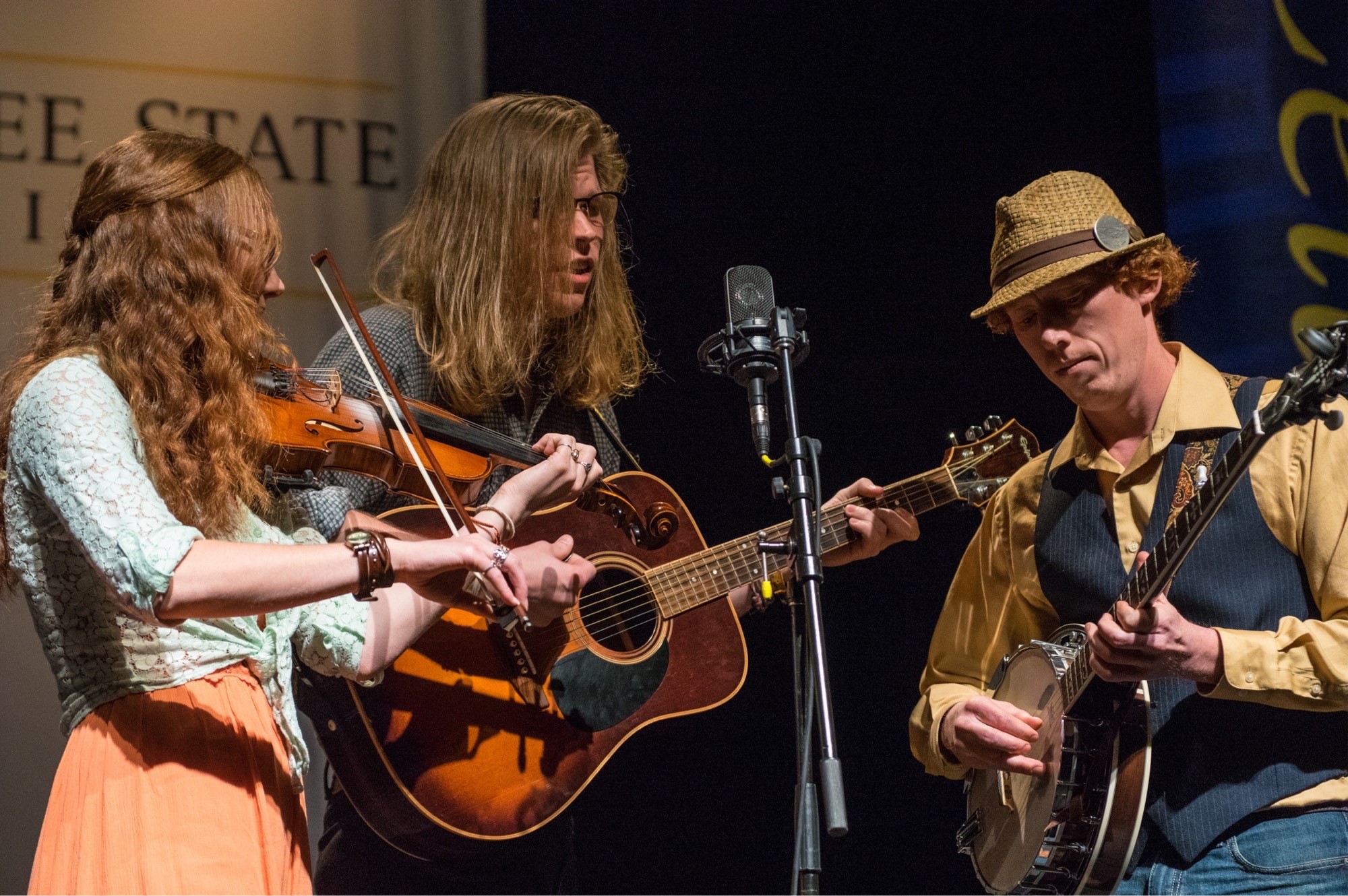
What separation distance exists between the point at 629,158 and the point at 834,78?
0.70m

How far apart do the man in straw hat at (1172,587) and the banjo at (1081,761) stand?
43 millimetres

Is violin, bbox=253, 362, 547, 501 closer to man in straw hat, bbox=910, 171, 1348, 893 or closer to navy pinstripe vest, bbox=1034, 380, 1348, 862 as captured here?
man in straw hat, bbox=910, 171, 1348, 893

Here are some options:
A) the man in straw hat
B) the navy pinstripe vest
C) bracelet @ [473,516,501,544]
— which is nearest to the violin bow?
bracelet @ [473,516,501,544]

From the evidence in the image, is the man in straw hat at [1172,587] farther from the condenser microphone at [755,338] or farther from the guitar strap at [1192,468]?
the condenser microphone at [755,338]

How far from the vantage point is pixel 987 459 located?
3.06 metres

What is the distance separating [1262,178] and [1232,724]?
2012mm

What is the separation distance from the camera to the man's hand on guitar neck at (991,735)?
245cm

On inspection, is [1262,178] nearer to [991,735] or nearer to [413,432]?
[991,735]

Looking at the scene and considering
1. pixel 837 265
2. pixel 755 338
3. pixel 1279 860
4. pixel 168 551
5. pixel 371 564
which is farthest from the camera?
pixel 837 265

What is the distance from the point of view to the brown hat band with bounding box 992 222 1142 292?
248 centimetres

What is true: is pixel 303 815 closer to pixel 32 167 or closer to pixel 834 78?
pixel 32 167

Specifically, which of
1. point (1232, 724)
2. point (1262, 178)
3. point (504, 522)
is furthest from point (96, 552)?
point (1262, 178)

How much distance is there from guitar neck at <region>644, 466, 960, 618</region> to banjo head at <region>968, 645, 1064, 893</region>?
0.53 metres

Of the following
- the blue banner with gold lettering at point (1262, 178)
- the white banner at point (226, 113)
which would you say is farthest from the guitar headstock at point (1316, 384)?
the white banner at point (226, 113)
